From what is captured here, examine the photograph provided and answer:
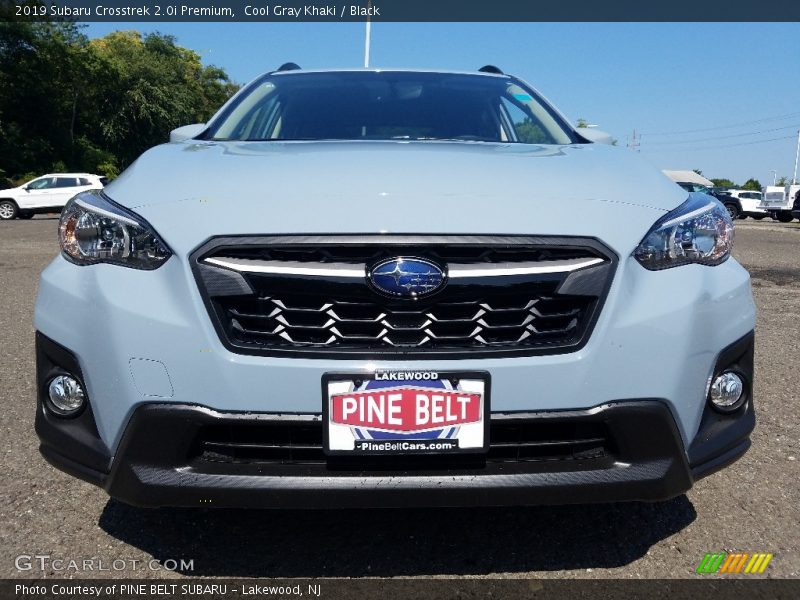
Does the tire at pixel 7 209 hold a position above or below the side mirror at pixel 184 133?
below

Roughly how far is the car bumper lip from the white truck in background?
30385mm

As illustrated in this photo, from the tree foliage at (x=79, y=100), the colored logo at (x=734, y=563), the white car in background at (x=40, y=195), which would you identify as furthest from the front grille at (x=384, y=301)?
the tree foliage at (x=79, y=100)

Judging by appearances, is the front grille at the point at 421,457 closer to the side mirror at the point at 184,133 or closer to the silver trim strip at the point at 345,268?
the silver trim strip at the point at 345,268

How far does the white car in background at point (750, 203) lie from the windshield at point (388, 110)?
33.0 metres

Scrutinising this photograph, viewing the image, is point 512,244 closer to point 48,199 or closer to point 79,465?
point 79,465

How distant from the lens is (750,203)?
3409cm

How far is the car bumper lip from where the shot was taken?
182 centimetres

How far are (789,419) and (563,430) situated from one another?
82.9 inches

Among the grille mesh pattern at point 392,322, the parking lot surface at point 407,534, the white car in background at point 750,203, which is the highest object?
the grille mesh pattern at point 392,322

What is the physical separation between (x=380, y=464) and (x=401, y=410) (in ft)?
0.52

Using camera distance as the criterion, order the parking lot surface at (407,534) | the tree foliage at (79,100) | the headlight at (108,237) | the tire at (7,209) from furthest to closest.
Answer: the tree foliage at (79,100) → the tire at (7,209) → the parking lot surface at (407,534) → the headlight at (108,237)

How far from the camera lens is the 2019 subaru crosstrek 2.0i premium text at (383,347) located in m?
1.81

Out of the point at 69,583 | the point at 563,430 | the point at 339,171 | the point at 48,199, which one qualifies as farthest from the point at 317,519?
the point at 48,199

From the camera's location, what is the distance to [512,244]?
1850mm
